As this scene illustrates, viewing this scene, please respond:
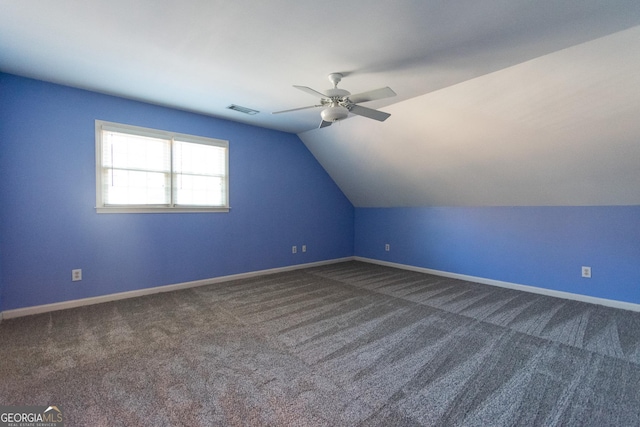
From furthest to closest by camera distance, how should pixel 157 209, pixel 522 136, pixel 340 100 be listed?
pixel 157 209
pixel 522 136
pixel 340 100

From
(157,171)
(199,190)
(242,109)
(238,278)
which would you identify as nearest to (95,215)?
(157,171)

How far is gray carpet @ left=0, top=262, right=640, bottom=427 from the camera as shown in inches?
62.7

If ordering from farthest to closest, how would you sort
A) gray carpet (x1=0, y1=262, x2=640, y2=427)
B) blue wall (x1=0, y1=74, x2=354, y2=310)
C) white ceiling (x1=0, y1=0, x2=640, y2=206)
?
blue wall (x1=0, y1=74, x2=354, y2=310), white ceiling (x1=0, y1=0, x2=640, y2=206), gray carpet (x1=0, y1=262, x2=640, y2=427)

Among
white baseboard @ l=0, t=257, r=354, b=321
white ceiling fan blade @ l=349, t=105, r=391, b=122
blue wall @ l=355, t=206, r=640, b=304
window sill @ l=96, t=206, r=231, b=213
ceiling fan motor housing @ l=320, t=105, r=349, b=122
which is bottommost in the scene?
white baseboard @ l=0, t=257, r=354, b=321

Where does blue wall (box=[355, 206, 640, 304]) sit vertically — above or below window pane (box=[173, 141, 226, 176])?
below

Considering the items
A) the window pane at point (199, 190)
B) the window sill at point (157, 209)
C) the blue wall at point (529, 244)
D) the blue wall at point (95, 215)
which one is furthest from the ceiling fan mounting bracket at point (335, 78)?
the blue wall at point (529, 244)

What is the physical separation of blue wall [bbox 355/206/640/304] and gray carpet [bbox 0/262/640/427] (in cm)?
42

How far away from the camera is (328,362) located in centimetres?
211

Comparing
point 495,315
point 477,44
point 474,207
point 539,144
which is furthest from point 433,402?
point 474,207

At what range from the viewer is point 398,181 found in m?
Answer: 4.84

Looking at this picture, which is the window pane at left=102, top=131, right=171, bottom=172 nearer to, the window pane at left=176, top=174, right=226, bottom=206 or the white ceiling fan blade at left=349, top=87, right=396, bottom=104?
the window pane at left=176, top=174, right=226, bottom=206

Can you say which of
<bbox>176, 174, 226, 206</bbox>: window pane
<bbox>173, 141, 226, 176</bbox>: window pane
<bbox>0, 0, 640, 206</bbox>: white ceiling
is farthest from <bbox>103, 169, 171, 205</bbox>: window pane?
<bbox>0, 0, 640, 206</bbox>: white ceiling

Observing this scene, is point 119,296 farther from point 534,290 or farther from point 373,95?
point 534,290

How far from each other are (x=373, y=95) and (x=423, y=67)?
2.11 ft
